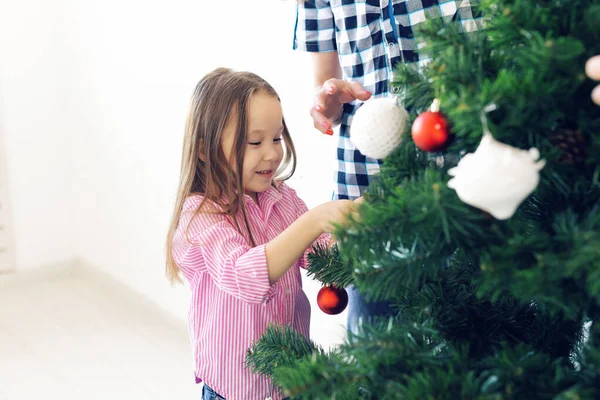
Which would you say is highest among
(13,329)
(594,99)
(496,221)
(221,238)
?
(594,99)

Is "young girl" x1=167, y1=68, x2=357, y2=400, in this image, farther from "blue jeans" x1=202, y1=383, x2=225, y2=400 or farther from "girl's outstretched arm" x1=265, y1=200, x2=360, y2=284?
"girl's outstretched arm" x1=265, y1=200, x2=360, y2=284

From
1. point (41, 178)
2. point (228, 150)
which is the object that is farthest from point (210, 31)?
point (41, 178)

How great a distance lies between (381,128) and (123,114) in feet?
6.38

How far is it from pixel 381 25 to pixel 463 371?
601 millimetres

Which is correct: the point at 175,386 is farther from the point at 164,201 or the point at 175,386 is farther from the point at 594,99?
the point at 594,99

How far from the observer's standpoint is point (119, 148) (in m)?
2.43

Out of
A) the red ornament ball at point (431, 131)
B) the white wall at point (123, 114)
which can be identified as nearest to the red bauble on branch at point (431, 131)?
the red ornament ball at point (431, 131)

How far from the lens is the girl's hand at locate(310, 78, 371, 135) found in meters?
0.85

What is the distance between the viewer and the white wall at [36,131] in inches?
99.1

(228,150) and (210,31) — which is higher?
(210,31)

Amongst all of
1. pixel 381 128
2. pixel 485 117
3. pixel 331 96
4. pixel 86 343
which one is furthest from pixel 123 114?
pixel 485 117

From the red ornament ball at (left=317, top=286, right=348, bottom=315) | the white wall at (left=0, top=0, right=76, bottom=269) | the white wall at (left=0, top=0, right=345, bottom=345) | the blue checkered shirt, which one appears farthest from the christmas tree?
the white wall at (left=0, top=0, right=76, bottom=269)

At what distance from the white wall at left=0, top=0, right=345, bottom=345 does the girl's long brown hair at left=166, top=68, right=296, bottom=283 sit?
1.70ft

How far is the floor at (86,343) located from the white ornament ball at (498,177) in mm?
1612
